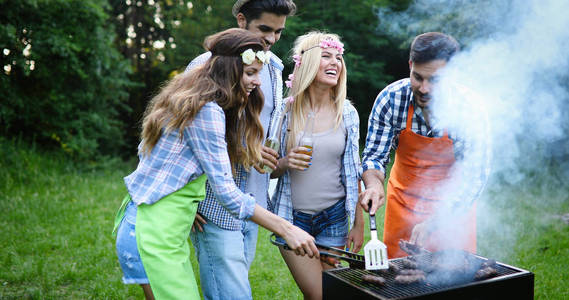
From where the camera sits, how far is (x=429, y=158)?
3010mm

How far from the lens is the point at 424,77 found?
2791mm

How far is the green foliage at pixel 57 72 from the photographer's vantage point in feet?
27.2

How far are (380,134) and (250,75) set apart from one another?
42.3 inches

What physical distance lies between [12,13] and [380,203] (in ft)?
25.6

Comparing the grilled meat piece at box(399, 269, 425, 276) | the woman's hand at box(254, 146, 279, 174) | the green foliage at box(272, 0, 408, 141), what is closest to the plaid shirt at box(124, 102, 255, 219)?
the woman's hand at box(254, 146, 279, 174)

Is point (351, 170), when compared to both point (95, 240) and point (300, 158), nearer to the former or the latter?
point (300, 158)

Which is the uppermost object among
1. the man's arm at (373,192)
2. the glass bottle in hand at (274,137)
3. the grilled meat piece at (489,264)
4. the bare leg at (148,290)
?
the glass bottle in hand at (274,137)

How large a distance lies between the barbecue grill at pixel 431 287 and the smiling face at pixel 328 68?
1.29 m

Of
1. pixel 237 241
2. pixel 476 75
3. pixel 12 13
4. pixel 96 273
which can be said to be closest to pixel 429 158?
pixel 476 75

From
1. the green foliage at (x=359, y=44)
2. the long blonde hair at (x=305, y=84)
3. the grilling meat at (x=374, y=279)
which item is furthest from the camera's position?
the green foliage at (x=359, y=44)

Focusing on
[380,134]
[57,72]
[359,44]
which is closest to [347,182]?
[380,134]

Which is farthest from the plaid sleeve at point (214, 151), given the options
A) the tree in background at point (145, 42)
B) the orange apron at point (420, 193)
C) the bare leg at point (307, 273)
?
the tree in background at point (145, 42)

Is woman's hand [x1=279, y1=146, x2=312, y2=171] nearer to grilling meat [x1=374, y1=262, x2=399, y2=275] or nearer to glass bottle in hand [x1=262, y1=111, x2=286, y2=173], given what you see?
glass bottle in hand [x1=262, y1=111, x2=286, y2=173]

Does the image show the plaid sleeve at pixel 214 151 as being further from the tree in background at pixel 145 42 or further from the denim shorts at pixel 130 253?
the tree in background at pixel 145 42
